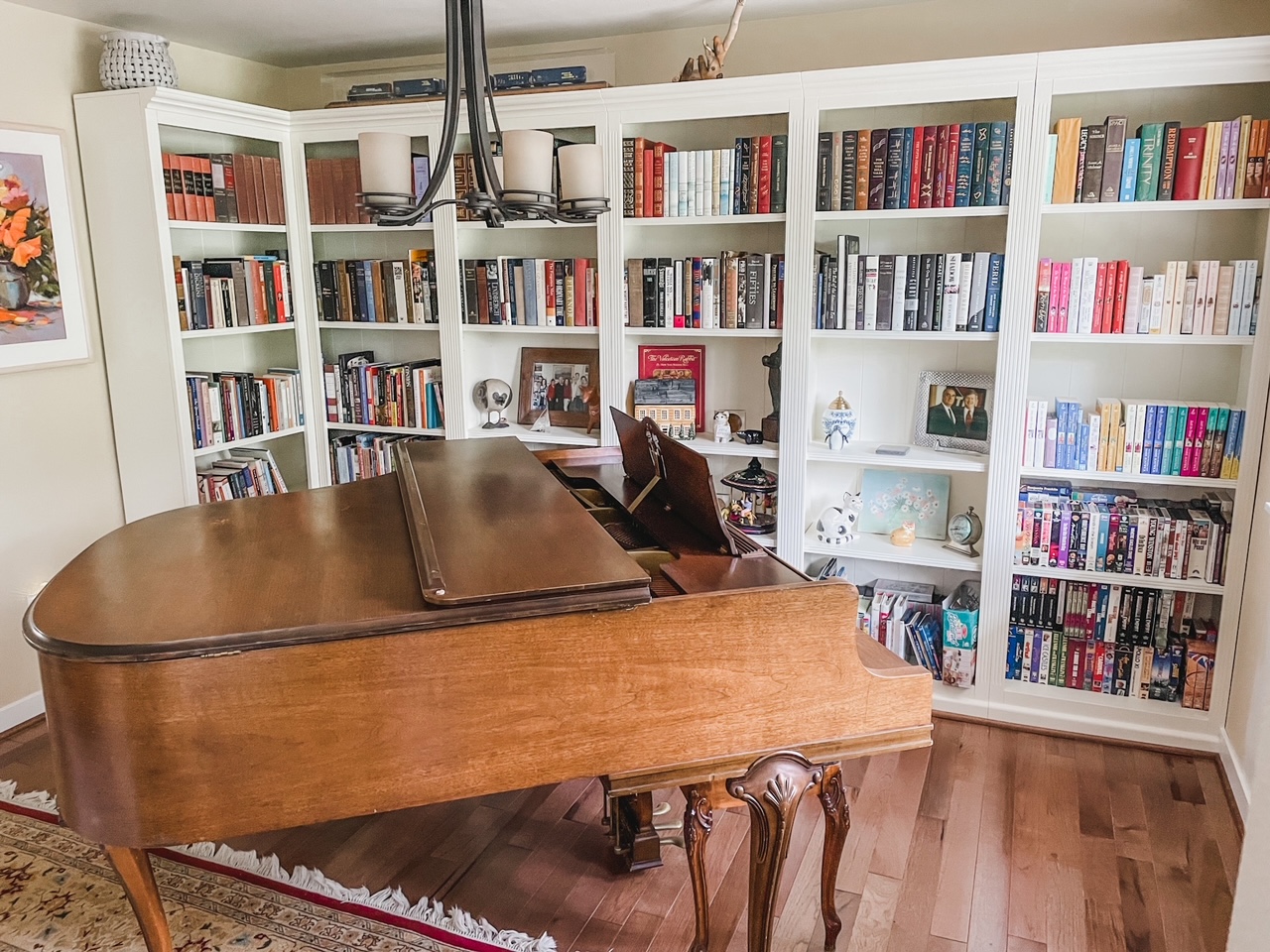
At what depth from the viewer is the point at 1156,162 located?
2662 mm

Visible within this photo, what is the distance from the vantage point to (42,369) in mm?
3018

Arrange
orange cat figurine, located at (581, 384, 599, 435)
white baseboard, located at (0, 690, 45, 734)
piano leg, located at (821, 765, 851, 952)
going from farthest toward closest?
orange cat figurine, located at (581, 384, 599, 435) < white baseboard, located at (0, 690, 45, 734) < piano leg, located at (821, 765, 851, 952)

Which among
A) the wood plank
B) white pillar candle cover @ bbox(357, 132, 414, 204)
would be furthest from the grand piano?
white pillar candle cover @ bbox(357, 132, 414, 204)

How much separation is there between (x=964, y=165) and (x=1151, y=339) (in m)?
0.75

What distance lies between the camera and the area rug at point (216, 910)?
2.08 metres

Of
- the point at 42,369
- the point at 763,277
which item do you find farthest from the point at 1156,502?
the point at 42,369

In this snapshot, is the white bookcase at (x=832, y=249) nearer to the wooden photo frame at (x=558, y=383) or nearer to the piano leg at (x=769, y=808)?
the wooden photo frame at (x=558, y=383)

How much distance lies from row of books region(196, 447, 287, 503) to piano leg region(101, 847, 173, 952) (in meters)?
1.87

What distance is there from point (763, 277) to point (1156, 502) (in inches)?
56.4

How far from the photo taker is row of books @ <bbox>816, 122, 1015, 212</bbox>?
280 centimetres

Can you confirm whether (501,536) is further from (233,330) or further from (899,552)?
(233,330)

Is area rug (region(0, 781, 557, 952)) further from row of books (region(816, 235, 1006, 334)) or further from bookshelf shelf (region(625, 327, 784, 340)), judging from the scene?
row of books (region(816, 235, 1006, 334))

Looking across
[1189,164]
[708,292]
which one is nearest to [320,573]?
[708,292]

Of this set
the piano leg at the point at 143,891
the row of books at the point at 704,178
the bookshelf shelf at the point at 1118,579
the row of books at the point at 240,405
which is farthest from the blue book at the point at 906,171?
the piano leg at the point at 143,891
